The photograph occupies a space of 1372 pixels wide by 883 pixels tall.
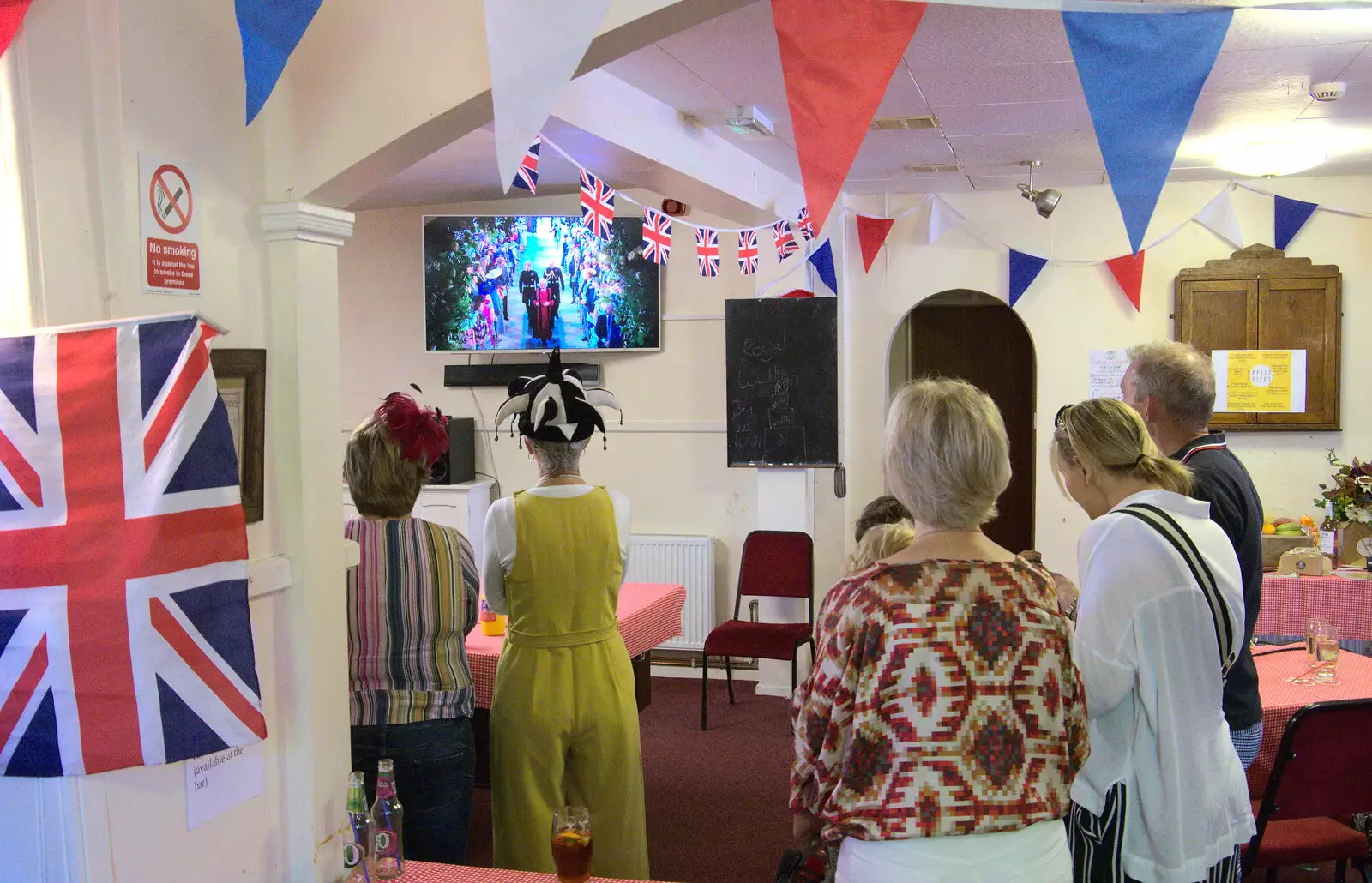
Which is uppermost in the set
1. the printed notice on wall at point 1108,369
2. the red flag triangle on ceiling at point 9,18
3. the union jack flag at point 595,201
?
the union jack flag at point 595,201

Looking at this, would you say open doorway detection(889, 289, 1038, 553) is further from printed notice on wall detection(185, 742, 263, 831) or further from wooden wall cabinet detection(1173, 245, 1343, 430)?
printed notice on wall detection(185, 742, 263, 831)

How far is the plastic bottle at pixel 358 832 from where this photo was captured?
Answer: 1945 millimetres

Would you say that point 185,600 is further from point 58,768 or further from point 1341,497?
point 1341,497

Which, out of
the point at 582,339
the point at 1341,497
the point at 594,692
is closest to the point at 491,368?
the point at 582,339

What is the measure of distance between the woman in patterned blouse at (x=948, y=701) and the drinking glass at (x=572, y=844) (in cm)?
45

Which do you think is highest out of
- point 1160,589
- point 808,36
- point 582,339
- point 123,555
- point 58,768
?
point 808,36

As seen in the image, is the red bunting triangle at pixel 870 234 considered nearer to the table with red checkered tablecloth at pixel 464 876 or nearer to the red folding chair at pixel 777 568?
the red folding chair at pixel 777 568

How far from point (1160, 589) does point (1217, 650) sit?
155mm

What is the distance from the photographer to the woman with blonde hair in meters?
1.93

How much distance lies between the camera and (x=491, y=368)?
6379 mm

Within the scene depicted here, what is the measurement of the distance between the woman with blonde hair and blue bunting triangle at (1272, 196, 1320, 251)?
14.1 ft

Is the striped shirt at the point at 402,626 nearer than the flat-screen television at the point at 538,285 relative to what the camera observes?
Yes

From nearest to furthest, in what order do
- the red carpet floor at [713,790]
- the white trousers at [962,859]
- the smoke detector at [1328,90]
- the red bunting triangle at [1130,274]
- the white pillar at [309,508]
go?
1. the white trousers at [962,859]
2. the white pillar at [309,508]
3. the red carpet floor at [713,790]
4. the smoke detector at [1328,90]
5. the red bunting triangle at [1130,274]

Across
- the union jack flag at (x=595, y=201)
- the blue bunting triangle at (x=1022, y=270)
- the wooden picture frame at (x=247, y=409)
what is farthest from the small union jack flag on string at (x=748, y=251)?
the wooden picture frame at (x=247, y=409)
